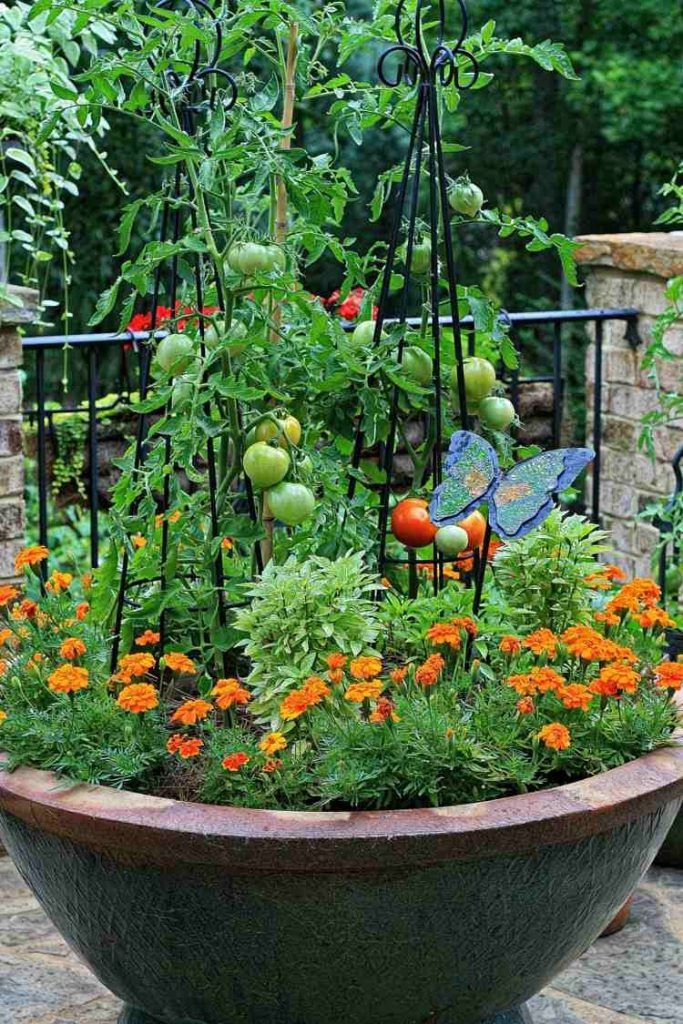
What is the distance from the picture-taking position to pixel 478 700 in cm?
179

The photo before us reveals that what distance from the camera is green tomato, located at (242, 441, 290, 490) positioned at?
1.84m

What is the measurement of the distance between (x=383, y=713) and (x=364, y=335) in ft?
2.28

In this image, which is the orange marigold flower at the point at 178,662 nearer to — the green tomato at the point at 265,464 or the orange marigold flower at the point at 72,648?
the orange marigold flower at the point at 72,648

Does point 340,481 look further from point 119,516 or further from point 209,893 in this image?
point 209,893

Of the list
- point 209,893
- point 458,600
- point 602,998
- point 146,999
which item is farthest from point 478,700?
point 602,998

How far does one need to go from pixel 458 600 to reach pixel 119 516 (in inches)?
19.8

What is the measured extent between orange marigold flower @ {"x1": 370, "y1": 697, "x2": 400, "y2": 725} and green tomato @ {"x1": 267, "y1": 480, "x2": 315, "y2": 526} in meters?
0.30

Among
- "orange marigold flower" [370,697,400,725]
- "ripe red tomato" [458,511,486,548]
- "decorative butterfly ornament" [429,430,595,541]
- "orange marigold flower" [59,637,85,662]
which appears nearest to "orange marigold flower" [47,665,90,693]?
"orange marigold flower" [59,637,85,662]

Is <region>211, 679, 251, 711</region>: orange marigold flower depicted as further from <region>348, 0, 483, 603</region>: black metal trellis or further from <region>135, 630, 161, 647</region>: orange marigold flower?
<region>348, 0, 483, 603</region>: black metal trellis

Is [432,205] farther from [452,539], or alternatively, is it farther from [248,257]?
[452,539]

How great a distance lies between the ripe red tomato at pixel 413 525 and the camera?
2008 mm

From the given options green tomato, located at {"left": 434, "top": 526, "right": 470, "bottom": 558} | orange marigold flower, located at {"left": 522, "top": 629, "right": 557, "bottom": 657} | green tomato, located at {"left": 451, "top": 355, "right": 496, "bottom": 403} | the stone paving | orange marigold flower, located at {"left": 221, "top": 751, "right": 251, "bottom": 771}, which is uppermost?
green tomato, located at {"left": 451, "top": 355, "right": 496, "bottom": 403}

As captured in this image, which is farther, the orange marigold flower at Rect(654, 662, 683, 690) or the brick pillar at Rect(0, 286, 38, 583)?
the brick pillar at Rect(0, 286, 38, 583)

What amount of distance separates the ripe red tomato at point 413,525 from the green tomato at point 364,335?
0.89ft
